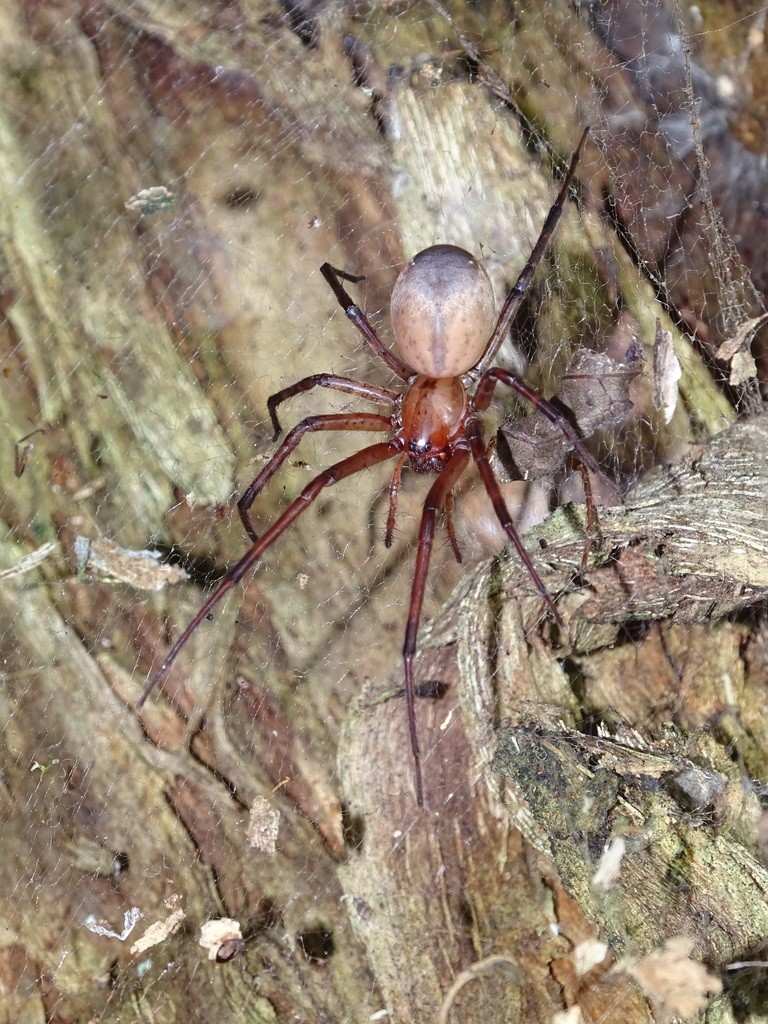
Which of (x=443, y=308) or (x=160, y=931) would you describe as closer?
(x=443, y=308)

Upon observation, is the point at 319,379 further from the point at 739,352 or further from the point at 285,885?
the point at 285,885

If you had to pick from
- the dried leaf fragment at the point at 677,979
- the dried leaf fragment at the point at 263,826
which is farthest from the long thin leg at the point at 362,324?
the dried leaf fragment at the point at 677,979

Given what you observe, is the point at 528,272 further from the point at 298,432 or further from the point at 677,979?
the point at 677,979

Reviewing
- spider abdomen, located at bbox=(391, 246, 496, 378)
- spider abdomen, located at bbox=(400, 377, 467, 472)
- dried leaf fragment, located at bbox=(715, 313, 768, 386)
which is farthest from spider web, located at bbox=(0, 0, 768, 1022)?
spider abdomen, located at bbox=(391, 246, 496, 378)

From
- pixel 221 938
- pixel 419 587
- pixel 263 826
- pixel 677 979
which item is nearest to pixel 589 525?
pixel 419 587

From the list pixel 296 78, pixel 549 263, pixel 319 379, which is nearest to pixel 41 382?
pixel 319 379

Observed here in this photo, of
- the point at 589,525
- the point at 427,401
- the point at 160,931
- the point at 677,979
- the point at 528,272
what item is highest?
the point at 528,272
